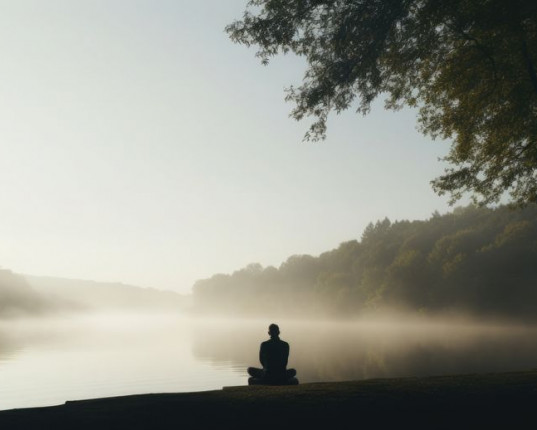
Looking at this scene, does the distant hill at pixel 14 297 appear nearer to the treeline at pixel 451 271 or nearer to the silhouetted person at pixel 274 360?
the treeline at pixel 451 271

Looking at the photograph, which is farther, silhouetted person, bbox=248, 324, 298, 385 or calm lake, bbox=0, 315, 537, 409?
calm lake, bbox=0, 315, 537, 409

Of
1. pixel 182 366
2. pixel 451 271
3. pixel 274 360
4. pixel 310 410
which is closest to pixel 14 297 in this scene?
pixel 451 271

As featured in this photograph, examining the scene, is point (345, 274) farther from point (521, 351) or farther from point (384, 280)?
point (521, 351)

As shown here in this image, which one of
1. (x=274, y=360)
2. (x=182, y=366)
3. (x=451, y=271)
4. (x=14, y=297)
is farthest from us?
(x=14, y=297)

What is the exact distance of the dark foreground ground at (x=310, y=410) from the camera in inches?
361

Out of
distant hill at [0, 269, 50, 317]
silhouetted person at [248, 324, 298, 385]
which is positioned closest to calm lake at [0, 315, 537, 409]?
silhouetted person at [248, 324, 298, 385]

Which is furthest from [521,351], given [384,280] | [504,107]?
[384,280]

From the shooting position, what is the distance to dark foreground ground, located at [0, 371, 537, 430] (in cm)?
918

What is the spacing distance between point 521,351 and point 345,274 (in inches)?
3824

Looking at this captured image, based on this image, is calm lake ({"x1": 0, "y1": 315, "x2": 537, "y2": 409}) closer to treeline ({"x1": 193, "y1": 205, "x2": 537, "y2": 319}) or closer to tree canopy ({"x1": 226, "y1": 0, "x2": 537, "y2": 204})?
tree canopy ({"x1": 226, "y1": 0, "x2": 537, "y2": 204})

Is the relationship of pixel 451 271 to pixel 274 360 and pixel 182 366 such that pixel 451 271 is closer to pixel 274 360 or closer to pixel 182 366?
pixel 182 366

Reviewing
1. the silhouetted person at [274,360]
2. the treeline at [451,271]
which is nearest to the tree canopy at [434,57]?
the silhouetted person at [274,360]

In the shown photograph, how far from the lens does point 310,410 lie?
10000 mm

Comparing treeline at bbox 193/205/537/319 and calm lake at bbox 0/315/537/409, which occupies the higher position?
treeline at bbox 193/205/537/319
